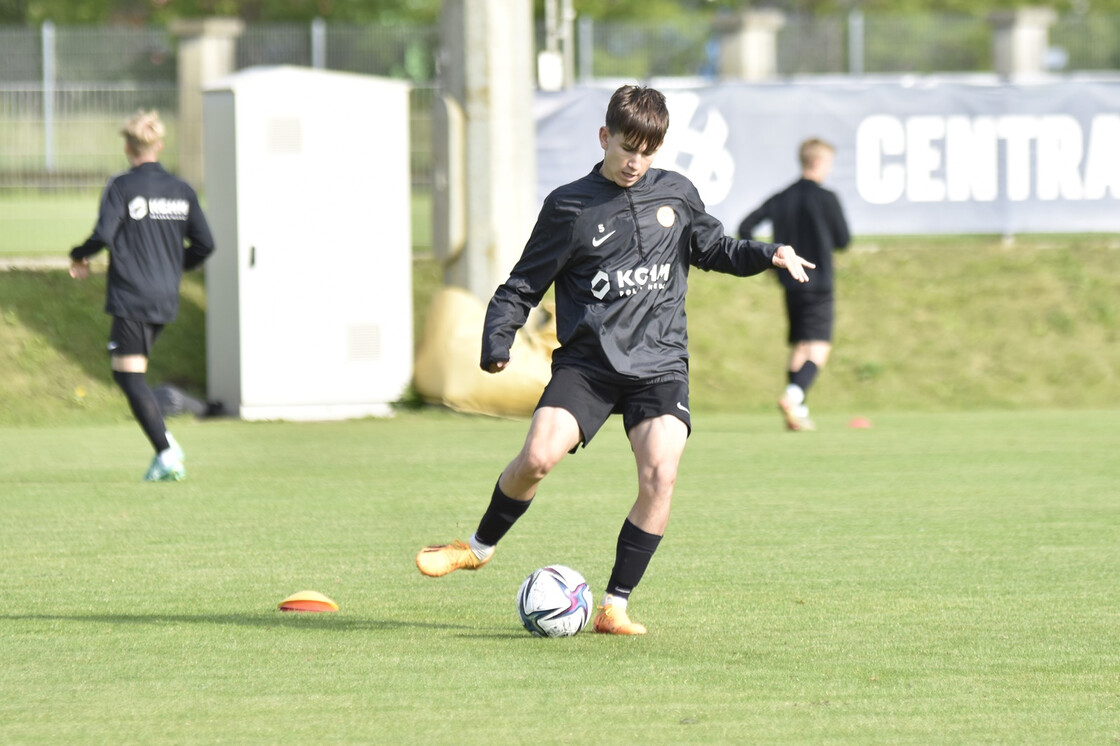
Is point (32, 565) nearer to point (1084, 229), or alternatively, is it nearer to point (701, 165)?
point (701, 165)

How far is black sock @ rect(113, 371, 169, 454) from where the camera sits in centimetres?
977

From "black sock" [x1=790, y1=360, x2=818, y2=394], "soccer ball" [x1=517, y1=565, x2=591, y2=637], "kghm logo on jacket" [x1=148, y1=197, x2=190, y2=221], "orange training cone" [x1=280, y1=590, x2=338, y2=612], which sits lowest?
"orange training cone" [x1=280, y1=590, x2=338, y2=612]

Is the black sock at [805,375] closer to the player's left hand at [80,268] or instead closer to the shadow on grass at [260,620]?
the player's left hand at [80,268]

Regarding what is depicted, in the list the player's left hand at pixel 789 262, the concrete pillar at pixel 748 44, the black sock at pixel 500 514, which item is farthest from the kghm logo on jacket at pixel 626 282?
the concrete pillar at pixel 748 44

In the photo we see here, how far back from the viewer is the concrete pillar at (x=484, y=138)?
14.6m

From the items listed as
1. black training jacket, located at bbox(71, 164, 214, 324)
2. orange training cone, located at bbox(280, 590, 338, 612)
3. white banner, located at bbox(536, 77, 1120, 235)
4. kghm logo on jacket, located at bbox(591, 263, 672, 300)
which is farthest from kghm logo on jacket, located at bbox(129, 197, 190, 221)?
white banner, located at bbox(536, 77, 1120, 235)

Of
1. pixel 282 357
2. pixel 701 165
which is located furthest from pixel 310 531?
pixel 701 165

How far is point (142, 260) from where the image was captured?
32.9ft

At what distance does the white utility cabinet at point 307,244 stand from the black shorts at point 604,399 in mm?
8071

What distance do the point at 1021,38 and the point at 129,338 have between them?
57.3 feet

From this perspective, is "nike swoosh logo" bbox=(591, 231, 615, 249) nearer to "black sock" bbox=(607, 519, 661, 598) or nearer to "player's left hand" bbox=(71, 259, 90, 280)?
"black sock" bbox=(607, 519, 661, 598)

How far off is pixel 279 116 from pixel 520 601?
8560 millimetres

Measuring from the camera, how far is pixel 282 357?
45.1 feet

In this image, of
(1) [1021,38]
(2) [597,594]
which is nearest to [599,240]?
(2) [597,594]
